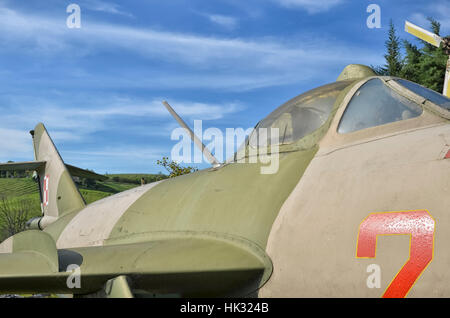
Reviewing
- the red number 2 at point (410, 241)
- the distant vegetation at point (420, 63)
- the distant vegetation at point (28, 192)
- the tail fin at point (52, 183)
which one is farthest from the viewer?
the distant vegetation at point (28, 192)

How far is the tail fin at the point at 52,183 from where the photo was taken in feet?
27.1

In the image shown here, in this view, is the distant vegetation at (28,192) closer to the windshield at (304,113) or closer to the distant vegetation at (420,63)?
the distant vegetation at (420,63)

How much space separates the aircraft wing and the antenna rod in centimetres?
148

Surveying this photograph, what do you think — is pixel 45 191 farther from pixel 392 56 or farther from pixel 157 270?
pixel 392 56

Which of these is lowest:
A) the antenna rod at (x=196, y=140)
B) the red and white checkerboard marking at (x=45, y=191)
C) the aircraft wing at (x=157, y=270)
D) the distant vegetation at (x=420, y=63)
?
the aircraft wing at (x=157, y=270)

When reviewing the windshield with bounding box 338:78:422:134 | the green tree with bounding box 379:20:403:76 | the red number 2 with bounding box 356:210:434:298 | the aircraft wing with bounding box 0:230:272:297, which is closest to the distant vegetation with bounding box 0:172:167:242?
the green tree with bounding box 379:20:403:76

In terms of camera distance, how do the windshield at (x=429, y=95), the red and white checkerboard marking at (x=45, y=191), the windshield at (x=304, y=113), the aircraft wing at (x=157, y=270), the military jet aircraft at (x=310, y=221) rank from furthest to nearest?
the red and white checkerboard marking at (x=45, y=191)
the windshield at (x=304, y=113)
the windshield at (x=429, y=95)
the aircraft wing at (x=157, y=270)
the military jet aircraft at (x=310, y=221)

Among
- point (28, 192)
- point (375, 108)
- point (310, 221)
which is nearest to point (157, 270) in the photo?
point (310, 221)

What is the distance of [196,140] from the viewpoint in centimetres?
620

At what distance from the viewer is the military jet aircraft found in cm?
268

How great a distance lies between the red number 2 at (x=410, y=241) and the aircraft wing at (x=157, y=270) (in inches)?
36.0

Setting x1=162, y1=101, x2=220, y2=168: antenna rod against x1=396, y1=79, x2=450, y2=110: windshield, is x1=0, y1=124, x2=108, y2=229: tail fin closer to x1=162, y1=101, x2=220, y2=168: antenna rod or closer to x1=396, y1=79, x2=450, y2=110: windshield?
x1=162, y1=101, x2=220, y2=168: antenna rod

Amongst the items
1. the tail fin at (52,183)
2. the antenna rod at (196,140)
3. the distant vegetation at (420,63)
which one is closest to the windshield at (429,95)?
the antenna rod at (196,140)

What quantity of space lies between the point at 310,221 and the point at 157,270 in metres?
1.36
